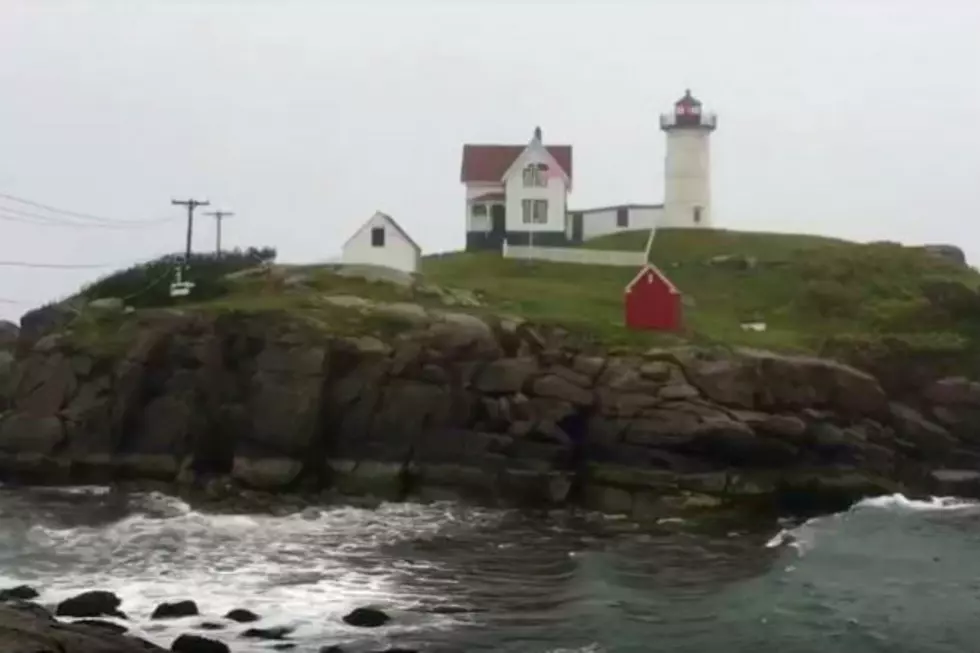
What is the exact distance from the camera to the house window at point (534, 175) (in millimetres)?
69750

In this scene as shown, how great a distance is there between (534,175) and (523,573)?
1578 inches

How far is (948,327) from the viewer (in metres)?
53.9

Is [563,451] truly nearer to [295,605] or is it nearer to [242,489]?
[242,489]

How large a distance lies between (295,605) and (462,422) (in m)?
16.7

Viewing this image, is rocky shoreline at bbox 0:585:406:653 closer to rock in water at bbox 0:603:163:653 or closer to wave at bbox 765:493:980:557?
rock in water at bbox 0:603:163:653

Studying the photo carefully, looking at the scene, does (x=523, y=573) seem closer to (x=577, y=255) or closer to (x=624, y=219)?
(x=577, y=255)

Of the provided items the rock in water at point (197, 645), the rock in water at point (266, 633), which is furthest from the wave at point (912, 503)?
the rock in water at point (197, 645)

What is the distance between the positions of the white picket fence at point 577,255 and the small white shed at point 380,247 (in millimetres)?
6969

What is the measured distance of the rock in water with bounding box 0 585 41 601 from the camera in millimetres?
28500

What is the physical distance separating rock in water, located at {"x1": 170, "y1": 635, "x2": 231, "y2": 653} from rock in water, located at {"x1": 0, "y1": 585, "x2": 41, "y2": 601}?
19.9 feet

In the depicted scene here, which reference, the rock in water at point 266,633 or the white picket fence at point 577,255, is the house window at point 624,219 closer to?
the white picket fence at point 577,255

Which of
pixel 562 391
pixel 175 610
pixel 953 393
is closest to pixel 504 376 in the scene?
pixel 562 391

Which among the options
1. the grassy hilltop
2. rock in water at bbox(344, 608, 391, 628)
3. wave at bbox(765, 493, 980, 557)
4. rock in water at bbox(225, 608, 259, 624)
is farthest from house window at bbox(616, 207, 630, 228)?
rock in water at bbox(225, 608, 259, 624)

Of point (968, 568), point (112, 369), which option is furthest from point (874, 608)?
point (112, 369)
